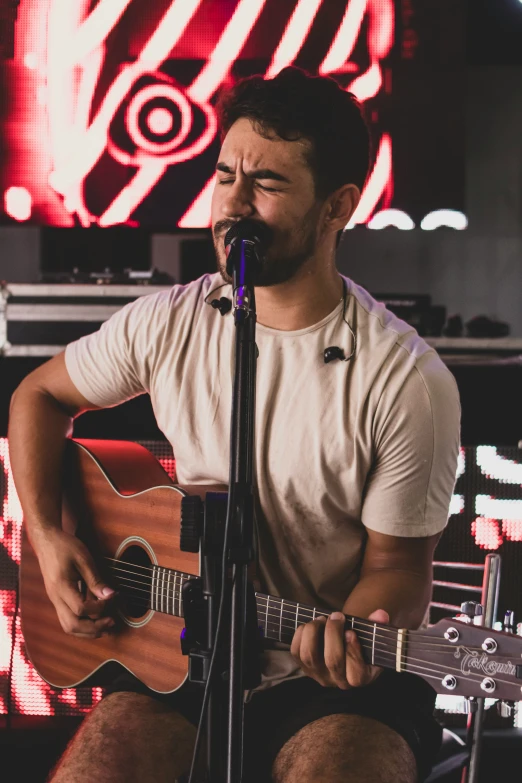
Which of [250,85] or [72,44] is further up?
[72,44]

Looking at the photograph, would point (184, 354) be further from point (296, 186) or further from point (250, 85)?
point (250, 85)

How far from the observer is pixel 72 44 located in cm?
342

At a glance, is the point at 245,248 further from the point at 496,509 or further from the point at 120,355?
the point at 496,509

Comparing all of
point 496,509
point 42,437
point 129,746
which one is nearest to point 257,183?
point 42,437

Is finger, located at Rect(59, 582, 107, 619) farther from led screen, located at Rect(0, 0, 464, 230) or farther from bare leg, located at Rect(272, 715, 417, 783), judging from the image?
led screen, located at Rect(0, 0, 464, 230)

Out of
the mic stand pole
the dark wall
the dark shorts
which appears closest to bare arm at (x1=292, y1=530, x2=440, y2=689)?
the dark shorts

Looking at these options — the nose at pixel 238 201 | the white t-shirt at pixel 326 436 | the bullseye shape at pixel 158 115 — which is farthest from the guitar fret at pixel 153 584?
the bullseye shape at pixel 158 115

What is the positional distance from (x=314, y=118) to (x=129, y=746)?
1.26 meters

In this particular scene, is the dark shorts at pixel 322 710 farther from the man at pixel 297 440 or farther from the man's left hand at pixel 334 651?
the man's left hand at pixel 334 651

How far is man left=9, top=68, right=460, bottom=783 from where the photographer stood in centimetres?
155

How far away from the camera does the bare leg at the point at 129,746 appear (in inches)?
58.8

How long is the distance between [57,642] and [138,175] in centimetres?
204

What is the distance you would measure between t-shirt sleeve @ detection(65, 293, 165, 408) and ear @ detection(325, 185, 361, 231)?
16.1 inches

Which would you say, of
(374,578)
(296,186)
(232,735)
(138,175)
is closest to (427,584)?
(374,578)
